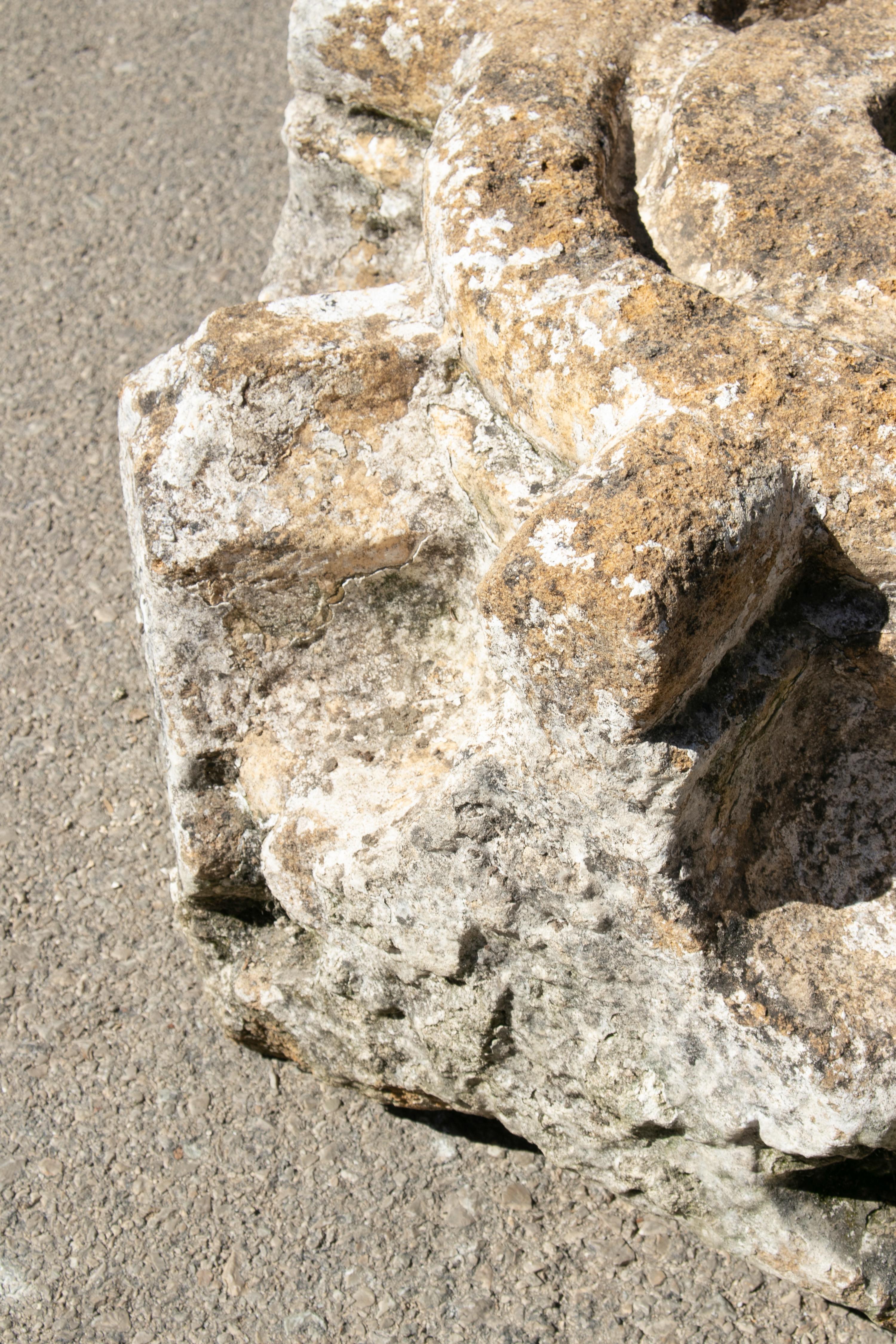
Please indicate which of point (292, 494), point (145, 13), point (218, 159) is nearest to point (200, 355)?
point (292, 494)

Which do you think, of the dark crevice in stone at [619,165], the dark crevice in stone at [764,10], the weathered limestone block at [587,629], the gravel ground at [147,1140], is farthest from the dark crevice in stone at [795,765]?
the dark crevice in stone at [764,10]

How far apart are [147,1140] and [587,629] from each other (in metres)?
1.12

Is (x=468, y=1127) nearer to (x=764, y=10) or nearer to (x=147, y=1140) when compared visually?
(x=147, y=1140)

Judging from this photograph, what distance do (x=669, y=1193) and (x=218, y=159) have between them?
2.65 metres

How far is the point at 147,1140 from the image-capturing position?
193cm

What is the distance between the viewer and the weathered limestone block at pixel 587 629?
4.57 ft

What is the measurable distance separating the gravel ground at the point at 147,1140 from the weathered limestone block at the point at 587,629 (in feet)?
0.34

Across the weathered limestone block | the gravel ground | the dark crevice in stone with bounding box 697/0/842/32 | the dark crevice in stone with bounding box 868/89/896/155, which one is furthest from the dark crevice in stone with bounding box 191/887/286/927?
the dark crevice in stone with bounding box 697/0/842/32

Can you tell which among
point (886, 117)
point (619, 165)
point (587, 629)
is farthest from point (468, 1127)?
point (886, 117)

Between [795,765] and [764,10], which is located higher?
[764,10]

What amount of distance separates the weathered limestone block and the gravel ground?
0.11 meters

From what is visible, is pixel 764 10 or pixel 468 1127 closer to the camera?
pixel 468 1127

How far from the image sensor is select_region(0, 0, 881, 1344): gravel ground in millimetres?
1762

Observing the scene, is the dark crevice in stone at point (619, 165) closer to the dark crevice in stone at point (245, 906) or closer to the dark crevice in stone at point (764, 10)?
the dark crevice in stone at point (764, 10)
